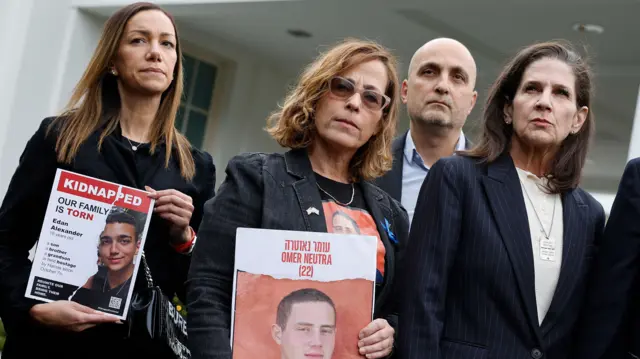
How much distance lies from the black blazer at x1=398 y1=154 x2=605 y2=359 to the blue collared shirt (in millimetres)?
1087

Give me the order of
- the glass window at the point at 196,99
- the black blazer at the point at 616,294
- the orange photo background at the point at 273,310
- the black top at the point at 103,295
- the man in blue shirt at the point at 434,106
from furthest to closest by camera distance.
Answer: the glass window at the point at 196,99 → the man in blue shirt at the point at 434,106 → the black top at the point at 103,295 → the black blazer at the point at 616,294 → the orange photo background at the point at 273,310

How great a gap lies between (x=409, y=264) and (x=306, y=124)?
534 mm

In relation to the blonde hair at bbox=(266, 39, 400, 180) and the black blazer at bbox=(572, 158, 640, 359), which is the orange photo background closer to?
the blonde hair at bbox=(266, 39, 400, 180)

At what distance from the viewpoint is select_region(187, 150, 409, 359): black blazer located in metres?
3.14

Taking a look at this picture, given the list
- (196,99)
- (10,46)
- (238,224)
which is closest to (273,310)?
(238,224)

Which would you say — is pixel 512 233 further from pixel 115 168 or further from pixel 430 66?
pixel 430 66

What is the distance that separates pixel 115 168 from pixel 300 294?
94cm

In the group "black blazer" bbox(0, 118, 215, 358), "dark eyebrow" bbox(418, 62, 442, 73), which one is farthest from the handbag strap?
"dark eyebrow" bbox(418, 62, 442, 73)

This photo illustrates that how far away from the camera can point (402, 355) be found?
3.22m

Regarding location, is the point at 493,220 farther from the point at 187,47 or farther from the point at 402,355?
the point at 187,47

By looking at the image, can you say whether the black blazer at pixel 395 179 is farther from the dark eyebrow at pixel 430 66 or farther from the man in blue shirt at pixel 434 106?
the dark eyebrow at pixel 430 66

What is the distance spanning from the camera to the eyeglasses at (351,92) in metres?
3.42

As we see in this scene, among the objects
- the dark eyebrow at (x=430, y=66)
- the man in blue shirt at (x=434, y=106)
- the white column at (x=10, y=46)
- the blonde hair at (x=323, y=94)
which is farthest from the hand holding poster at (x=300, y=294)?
the white column at (x=10, y=46)

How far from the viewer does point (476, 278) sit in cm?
331
